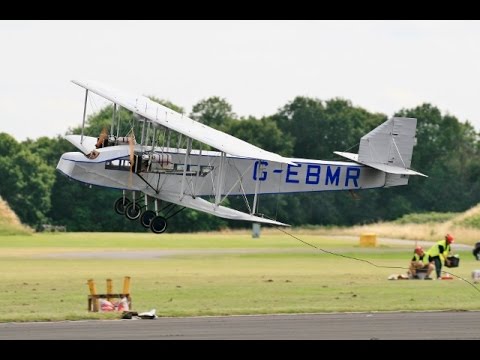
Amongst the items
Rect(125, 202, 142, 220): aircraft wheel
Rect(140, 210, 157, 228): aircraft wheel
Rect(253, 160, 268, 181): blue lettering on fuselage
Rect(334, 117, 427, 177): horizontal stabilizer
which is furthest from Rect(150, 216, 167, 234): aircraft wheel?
Rect(334, 117, 427, 177): horizontal stabilizer

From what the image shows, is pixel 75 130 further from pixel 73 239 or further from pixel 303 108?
pixel 73 239

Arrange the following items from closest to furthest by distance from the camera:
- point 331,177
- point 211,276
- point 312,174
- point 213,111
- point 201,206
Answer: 1. point 201,206
2. point 312,174
3. point 331,177
4. point 211,276
5. point 213,111

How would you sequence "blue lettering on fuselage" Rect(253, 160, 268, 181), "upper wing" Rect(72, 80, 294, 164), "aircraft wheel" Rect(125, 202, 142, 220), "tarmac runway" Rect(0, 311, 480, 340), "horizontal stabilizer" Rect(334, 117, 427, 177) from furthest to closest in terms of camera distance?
"horizontal stabilizer" Rect(334, 117, 427, 177)
"blue lettering on fuselage" Rect(253, 160, 268, 181)
"tarmac runway" Rect(0, 311, 480, 340)
"upper wing" Rect(72, 80, 294, 164)
"aircraft wheel" Rect(125, 202, 142, 220)

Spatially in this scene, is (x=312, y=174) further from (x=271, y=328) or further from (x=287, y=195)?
(x=287, y=195)

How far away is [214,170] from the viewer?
189 ft

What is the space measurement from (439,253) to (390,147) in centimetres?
2337

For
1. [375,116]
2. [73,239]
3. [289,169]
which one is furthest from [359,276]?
[375,116]

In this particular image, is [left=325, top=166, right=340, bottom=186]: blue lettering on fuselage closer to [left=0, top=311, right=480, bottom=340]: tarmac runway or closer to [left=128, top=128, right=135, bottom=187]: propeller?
[left=0, top=311, right=480, bottom=340]: tarmac runway

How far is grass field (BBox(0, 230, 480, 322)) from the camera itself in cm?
7112

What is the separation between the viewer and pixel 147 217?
5344 centimetres

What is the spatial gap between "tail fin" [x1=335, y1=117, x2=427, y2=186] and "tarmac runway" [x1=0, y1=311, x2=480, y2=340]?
20.0 ft

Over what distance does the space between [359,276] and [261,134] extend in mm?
47218

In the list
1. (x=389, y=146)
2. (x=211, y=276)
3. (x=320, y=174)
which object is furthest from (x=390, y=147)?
(x=211, y=276)
